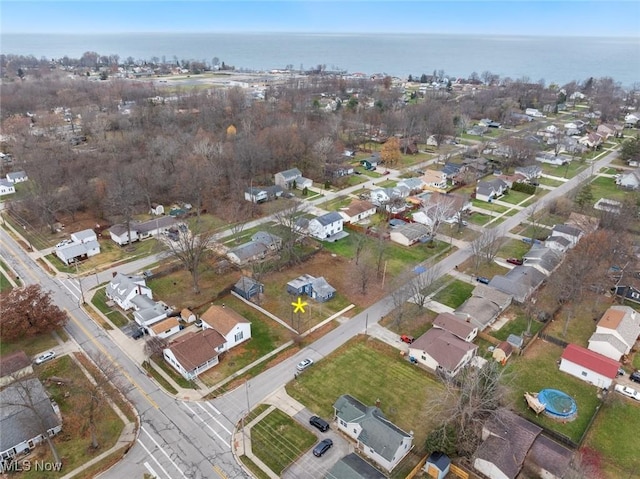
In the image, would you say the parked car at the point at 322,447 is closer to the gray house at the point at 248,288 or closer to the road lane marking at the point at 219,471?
the road lane marking at the point at 219,471

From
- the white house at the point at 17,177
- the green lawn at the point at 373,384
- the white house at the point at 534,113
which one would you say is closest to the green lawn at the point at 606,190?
the green lawn at the point at 373,384

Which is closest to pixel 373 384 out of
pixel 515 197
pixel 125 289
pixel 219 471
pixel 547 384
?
pixel 219 471

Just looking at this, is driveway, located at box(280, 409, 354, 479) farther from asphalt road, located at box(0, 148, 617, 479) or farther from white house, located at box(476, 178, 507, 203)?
white house, located at box(476, 178, 507, 203)

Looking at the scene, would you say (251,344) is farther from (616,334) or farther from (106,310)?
(616,334)

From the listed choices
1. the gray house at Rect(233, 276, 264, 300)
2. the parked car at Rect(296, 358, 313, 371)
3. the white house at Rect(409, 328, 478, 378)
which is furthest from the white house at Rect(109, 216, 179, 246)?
the white house at Rect(409, 328, 478, 378)

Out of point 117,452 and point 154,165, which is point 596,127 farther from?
point 117,452
